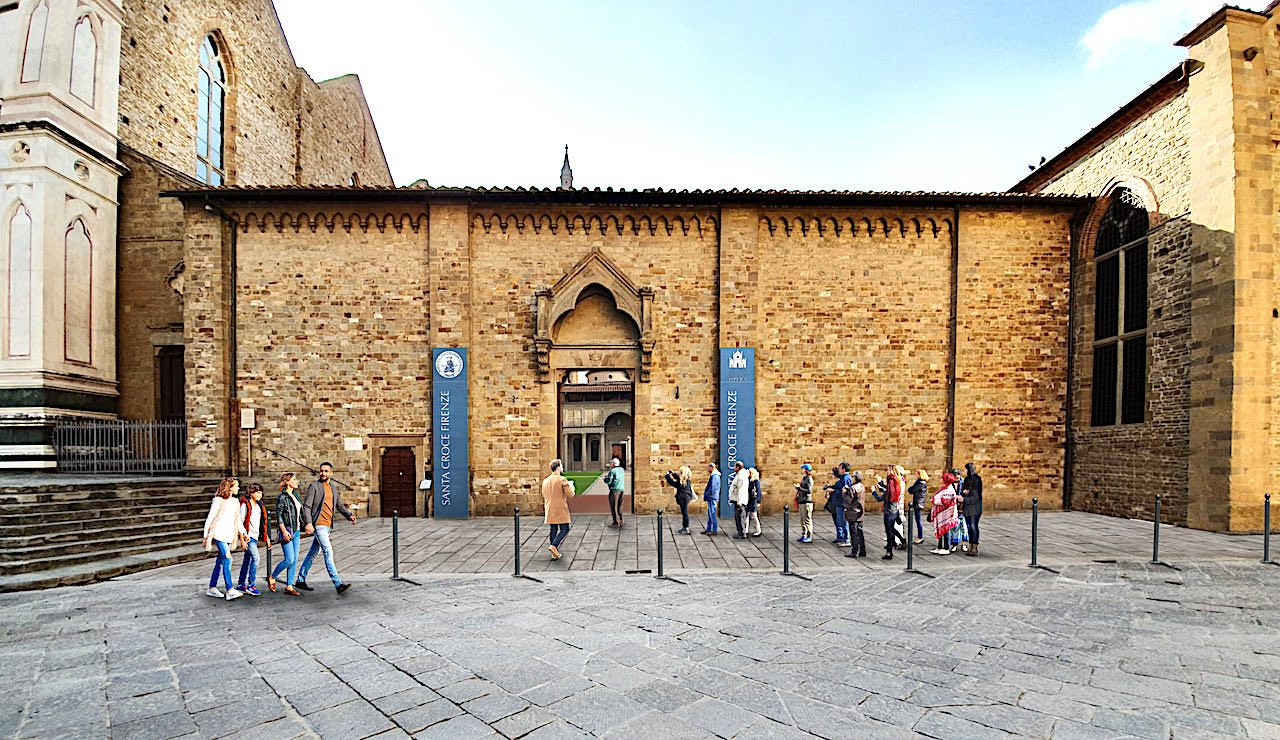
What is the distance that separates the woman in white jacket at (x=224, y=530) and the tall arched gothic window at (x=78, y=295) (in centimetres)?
1116

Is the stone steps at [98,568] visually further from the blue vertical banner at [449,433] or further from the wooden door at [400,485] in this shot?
the blue vertical banner at [449,433]

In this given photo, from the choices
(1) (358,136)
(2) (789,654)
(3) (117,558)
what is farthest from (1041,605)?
(1) (358,136)

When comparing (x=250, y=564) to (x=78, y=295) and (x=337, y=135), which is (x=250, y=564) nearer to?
(x=78, y=295)

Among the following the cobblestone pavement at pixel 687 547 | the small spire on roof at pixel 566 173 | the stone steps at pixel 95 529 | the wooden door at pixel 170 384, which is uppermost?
the small spire on roof at pixel 566 173

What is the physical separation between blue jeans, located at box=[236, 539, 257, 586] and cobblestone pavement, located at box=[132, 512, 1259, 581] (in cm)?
113

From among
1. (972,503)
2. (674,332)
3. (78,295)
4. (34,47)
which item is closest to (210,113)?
(34,47)

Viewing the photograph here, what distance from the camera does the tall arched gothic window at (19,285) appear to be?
Result: 41.5ft

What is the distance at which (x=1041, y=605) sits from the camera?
6402 millimetres

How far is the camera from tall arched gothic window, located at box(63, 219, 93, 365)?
13.3m

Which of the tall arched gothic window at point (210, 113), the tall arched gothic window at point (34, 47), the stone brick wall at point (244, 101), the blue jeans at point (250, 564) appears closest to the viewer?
the blue jeans at point (250, 564)

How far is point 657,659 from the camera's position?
16.0 feet

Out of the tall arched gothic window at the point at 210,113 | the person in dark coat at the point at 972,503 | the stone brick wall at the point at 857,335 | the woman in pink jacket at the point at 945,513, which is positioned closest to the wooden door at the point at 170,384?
the tall arched gothic window at the point at 210,113

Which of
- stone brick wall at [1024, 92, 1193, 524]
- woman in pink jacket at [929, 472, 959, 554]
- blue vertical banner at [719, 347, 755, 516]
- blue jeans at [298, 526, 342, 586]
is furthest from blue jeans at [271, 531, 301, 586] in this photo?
stone brick wall at [1024, 92, 1193, 524]

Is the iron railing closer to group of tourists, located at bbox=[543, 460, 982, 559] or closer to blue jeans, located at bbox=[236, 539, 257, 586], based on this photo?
blue jeans, located at bbox=[236, 539, 257, 586]
